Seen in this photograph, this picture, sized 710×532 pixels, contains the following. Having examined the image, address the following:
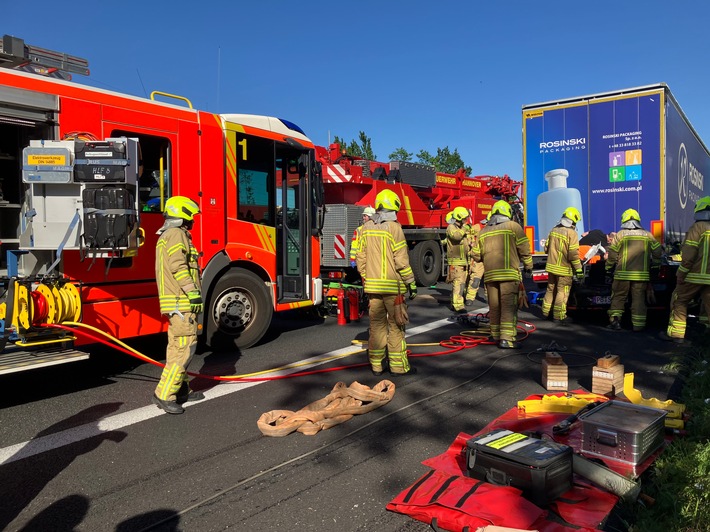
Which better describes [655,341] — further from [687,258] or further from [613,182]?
[613,182]

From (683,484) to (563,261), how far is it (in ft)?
19.0

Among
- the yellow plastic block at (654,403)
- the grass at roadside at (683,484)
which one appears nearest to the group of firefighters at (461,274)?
Result: the yellow plastic block at (654,403)

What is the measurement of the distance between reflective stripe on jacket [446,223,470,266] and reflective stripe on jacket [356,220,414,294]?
4924mm

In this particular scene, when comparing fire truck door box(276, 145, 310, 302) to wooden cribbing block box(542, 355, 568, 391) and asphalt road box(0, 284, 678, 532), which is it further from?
wooden cribbing block box(542, 355, 568, 391)

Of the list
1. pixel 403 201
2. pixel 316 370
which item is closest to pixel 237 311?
pixel 316 370

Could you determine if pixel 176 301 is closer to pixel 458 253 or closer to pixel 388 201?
pixel 388 201

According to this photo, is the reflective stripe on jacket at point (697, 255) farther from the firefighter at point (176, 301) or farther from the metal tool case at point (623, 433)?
the firefighter at point (176, 301)

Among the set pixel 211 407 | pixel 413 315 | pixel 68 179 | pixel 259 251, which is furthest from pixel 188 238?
pixel 413 315

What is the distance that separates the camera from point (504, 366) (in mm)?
6062

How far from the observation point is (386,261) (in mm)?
5809

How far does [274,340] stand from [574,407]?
14.4 ft

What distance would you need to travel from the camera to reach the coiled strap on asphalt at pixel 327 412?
13.5 ft

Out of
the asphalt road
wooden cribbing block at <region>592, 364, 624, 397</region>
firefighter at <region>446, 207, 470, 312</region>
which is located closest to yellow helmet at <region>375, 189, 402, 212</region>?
the asphalt road

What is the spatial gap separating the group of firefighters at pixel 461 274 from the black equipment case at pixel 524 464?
253 cm
